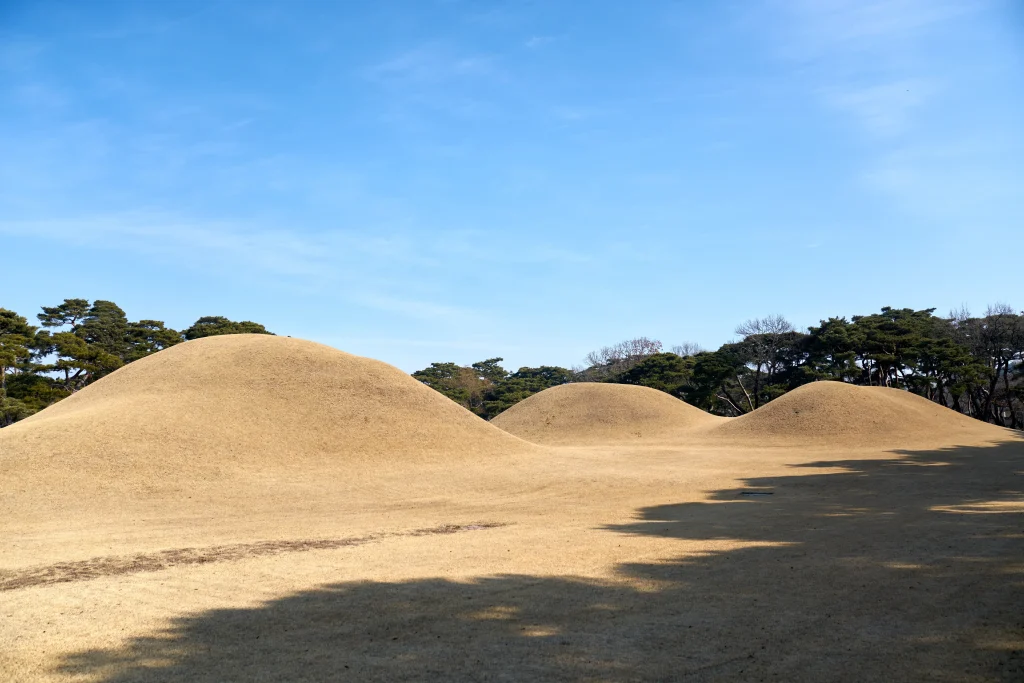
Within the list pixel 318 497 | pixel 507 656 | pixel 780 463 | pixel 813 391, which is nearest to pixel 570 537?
pixel 507 656

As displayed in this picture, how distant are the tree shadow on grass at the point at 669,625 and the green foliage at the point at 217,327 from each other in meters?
52.5

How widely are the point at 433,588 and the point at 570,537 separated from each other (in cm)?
431

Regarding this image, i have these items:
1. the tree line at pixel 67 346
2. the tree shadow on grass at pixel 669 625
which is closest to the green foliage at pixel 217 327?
the tree line at pixel 67 346

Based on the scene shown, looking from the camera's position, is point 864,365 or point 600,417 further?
point 864,365

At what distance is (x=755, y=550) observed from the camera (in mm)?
10781

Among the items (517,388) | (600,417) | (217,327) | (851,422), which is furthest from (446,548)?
(517,388)

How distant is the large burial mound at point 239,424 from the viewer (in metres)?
21.3

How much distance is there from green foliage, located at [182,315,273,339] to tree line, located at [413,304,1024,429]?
1870cm

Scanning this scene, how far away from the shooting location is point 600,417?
4734 centimetres

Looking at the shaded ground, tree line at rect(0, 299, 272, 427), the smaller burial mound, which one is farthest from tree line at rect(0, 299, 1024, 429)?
the shaded ground

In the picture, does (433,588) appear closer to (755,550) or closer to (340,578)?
(340,578)

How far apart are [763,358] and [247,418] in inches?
2028

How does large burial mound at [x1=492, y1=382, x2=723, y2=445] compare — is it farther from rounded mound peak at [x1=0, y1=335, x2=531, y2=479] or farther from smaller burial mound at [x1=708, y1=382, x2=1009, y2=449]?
rounded mound peak at [x1=0, y1=335, x2=531, y2=479]

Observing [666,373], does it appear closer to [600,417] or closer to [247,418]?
[600,417]
